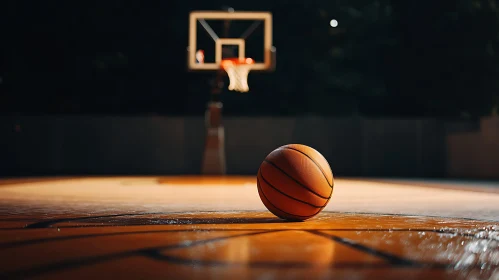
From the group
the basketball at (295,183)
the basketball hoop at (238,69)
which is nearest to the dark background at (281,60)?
the basketball hoop at (238,69)

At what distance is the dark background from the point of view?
26078 mm

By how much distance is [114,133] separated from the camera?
21.1 m

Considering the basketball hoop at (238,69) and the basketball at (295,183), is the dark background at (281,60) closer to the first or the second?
the basketball hoop at (238,69)

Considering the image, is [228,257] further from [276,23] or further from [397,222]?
[276,23]

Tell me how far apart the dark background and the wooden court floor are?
15922 millimetres

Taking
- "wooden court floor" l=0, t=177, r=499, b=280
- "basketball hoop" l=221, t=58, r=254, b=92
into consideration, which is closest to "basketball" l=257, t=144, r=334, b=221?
"wooden court floor" l=0, t=177, r=499, b=280

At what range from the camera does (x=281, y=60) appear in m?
27.6

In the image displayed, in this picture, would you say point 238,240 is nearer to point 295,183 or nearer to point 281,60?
point 295,183

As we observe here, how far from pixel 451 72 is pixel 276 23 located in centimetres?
702

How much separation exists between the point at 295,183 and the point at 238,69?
1110 cm

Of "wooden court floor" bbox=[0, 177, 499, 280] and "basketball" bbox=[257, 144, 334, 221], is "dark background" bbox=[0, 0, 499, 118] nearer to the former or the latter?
"wooden court floor" bbox=[0, 177, 499, 280]

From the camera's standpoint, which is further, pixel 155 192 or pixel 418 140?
pixel 418 140

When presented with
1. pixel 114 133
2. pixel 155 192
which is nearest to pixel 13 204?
pixel 155 192

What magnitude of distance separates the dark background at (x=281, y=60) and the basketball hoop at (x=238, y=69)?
27.5 ft
